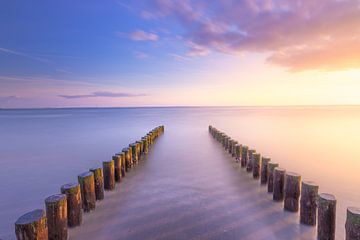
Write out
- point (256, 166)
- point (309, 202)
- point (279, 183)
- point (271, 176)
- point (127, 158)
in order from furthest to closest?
point (127, 158), point (256, 166), point (271, 176), point (279, 183), point (309, 202)

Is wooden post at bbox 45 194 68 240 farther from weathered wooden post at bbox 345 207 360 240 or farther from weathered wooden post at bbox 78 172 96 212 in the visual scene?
weathered wooden post at bbox 345 207 360 240

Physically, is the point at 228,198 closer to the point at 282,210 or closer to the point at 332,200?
the point at 282,210

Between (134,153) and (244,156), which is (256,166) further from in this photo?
(134,153)

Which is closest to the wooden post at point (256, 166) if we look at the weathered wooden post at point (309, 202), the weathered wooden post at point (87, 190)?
the weathered wooden post at point (309, 202)

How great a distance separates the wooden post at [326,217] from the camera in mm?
3500

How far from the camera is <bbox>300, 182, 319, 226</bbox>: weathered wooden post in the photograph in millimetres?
4078

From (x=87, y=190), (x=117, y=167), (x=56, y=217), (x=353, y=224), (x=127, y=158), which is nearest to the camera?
(x=353, y=224)

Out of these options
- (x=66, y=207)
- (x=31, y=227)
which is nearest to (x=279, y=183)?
(x=66, y=207)

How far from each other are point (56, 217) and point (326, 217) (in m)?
4.19

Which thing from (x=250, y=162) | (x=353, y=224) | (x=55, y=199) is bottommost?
(x=250, y=162)

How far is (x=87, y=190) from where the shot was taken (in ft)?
15.2

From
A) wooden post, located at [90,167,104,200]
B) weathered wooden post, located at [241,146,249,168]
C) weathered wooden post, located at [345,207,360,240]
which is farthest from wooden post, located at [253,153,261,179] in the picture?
wooden post, located at [90,167,104,200]

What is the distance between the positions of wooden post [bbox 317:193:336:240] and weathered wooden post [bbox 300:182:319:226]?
0.47 meters

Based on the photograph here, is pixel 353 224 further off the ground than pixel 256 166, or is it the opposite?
pixel 353 224
